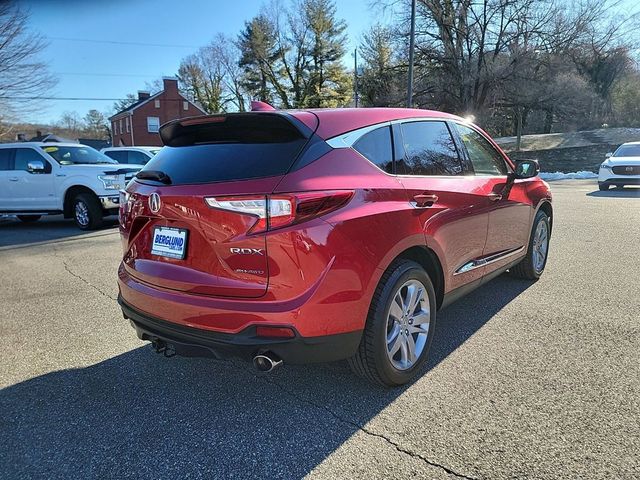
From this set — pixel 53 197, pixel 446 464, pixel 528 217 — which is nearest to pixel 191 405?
pixel 446 464

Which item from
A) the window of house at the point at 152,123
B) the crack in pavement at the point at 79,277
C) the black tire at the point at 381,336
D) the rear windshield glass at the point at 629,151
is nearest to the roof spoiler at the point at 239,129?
the black tire at the point at 381,336

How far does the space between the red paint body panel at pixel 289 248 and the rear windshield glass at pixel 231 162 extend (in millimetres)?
69

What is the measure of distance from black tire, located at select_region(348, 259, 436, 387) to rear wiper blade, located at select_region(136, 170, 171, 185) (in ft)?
4.49

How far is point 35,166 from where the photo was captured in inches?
401

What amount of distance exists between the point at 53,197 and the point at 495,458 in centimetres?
1056

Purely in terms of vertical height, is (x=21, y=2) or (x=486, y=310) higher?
(x=21, y=2)

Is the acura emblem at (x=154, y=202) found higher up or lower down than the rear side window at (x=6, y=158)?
lower down

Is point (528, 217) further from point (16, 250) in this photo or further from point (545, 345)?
point (16, 250)

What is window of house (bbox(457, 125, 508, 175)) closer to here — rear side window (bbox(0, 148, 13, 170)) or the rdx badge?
the rdx badge

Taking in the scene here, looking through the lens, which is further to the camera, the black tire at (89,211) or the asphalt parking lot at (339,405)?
the black tire at (89,211)

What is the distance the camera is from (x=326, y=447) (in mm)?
2410

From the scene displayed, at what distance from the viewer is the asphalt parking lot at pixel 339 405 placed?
7.50 ft

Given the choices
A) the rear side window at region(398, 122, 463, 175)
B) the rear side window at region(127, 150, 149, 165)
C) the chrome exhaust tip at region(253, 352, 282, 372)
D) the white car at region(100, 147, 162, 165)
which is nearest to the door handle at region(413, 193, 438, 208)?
the rear side window at region(398, 122, 463, 175)

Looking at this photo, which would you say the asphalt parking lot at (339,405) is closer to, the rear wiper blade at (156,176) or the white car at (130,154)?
the rear wiper blade at (156,176)
